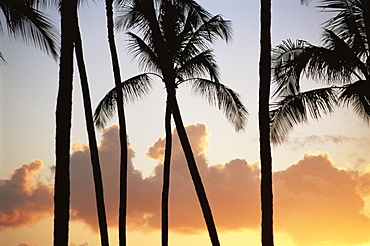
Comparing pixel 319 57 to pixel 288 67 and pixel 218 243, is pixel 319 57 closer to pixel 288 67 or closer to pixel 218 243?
pixel 288 67

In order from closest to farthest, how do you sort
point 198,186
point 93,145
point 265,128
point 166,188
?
point 265,128
point 198,186
point 93,145
point 166,188

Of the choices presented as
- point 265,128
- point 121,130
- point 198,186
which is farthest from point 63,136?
point 121,130

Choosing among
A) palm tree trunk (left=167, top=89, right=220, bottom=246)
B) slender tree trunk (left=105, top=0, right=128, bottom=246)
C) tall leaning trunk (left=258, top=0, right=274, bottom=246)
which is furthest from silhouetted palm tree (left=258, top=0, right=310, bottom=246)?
slender tree trunk (left=105, top=0, right=128, bottom=246)

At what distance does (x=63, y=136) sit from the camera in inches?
468

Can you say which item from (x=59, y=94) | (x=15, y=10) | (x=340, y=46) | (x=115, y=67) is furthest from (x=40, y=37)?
(x=340, y=46)

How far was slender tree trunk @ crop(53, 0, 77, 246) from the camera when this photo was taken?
456 inches

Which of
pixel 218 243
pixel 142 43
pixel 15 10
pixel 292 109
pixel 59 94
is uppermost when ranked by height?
pixel 142 43

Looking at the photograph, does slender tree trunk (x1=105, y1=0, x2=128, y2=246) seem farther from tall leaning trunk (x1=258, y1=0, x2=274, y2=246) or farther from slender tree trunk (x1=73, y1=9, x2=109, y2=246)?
tall leaning trunk (x1=258, y1=0, x2=274, y2=246)

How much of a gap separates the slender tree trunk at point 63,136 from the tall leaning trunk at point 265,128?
3.69m

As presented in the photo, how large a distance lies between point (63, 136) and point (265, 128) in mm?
3878

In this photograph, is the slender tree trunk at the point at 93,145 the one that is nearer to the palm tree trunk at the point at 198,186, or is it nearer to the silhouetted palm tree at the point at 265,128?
the palm tree trunk at the point at 198,186

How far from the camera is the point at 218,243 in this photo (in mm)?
14617

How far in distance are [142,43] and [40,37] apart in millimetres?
7133

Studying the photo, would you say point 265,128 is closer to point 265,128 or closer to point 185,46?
point 265,128
